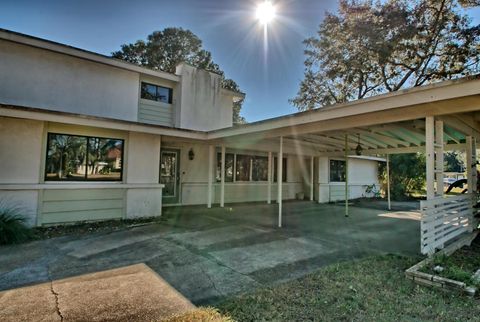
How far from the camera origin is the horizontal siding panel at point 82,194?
6.82 metres

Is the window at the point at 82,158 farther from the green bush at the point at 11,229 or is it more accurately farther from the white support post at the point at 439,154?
the white support post at the point at 439,154

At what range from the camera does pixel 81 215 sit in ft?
23.9

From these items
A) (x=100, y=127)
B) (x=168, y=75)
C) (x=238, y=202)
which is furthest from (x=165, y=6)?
(x=238, y=202)

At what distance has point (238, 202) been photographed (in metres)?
12.3

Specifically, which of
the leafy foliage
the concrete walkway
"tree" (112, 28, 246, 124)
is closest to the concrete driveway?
the concrete walkway

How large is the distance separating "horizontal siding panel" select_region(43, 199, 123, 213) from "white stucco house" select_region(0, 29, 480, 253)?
2 centimetres

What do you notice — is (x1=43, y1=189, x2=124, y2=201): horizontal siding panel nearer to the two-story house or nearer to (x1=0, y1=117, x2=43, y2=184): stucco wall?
the two-story house

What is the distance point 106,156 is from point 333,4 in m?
15.7

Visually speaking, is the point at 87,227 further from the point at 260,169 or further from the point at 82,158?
the point at 260,169

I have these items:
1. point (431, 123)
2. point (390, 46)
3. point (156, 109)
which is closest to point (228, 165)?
point (156, 109)

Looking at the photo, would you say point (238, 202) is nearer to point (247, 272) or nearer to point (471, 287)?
point (247, 272)

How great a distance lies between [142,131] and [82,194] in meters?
2.39

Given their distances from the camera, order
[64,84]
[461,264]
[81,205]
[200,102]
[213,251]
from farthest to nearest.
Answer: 1. [200,102]
2. [64,84]
3. [81,205]
4. [213,251]
5. [461,264]

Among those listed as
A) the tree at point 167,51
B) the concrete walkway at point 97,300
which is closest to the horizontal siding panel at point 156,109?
the concrete walkway at point 97,300
